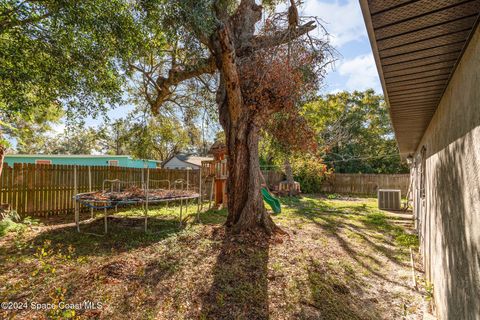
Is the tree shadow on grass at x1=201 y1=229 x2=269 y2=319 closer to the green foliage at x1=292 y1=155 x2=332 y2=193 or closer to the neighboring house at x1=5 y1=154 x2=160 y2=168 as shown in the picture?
the green foliage at x1=292 y1=155 x2=332 y2=193

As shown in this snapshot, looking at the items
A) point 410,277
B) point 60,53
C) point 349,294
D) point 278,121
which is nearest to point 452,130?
point 349,294

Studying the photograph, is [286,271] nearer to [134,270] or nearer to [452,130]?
[134,270]

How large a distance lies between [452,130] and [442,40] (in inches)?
37.6

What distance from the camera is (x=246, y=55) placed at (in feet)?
19.3

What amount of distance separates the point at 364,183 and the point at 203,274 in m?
17.0

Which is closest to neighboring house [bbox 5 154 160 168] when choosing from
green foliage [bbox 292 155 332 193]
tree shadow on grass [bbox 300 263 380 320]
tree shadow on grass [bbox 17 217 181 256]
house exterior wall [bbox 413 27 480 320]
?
green foliage [bbox 292 155 332 193]

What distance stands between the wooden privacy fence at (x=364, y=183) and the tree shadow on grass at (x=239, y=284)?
591 inches

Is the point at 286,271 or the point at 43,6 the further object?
the point at 43,6

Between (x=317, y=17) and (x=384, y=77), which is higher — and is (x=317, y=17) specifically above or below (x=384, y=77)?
above

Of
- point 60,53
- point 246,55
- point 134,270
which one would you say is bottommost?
point 134,270

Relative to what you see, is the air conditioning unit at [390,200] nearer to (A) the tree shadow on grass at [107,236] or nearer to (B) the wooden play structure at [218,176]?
(B) the wooden play structure at [218,176]

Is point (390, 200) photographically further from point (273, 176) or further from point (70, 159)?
point (70, 159)

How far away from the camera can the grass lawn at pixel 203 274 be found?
2828 mm

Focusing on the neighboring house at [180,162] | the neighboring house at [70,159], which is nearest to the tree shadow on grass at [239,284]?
the neighboring house at [70,159]
